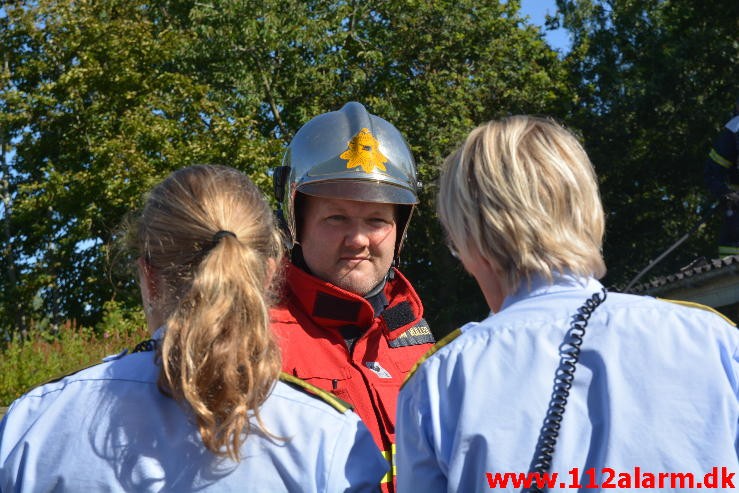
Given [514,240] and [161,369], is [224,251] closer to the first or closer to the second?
[161,369]

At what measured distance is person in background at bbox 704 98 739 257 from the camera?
8227 mm

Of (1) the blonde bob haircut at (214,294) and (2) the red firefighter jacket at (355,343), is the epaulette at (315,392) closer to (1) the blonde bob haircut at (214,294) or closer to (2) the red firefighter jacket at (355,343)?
(1) the blonde bob haircut at (214,294)

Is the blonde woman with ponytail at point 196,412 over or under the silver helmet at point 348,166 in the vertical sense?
under

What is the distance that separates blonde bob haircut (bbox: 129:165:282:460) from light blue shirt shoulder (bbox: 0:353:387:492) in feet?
0.15

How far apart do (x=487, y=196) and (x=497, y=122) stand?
20 cm

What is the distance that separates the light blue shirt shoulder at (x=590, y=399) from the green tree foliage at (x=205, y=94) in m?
12.2

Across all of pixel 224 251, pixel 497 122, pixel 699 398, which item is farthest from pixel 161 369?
pixel 699 398

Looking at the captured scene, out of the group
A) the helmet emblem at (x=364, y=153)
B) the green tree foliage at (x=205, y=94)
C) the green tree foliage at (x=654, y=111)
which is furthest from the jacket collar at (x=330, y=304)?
the green tree foliage at (x=654, y=111)

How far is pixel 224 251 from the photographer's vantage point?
191cm

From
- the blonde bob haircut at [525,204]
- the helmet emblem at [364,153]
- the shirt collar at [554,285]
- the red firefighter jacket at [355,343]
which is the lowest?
the red firefighter jacket at [355,343]

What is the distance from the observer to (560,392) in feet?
5.41

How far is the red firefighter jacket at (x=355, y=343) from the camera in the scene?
9.07 ft

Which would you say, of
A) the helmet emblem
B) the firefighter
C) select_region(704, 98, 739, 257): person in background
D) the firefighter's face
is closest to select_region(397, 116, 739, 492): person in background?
the firefighter

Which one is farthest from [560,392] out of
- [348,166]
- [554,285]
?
[348,166]
